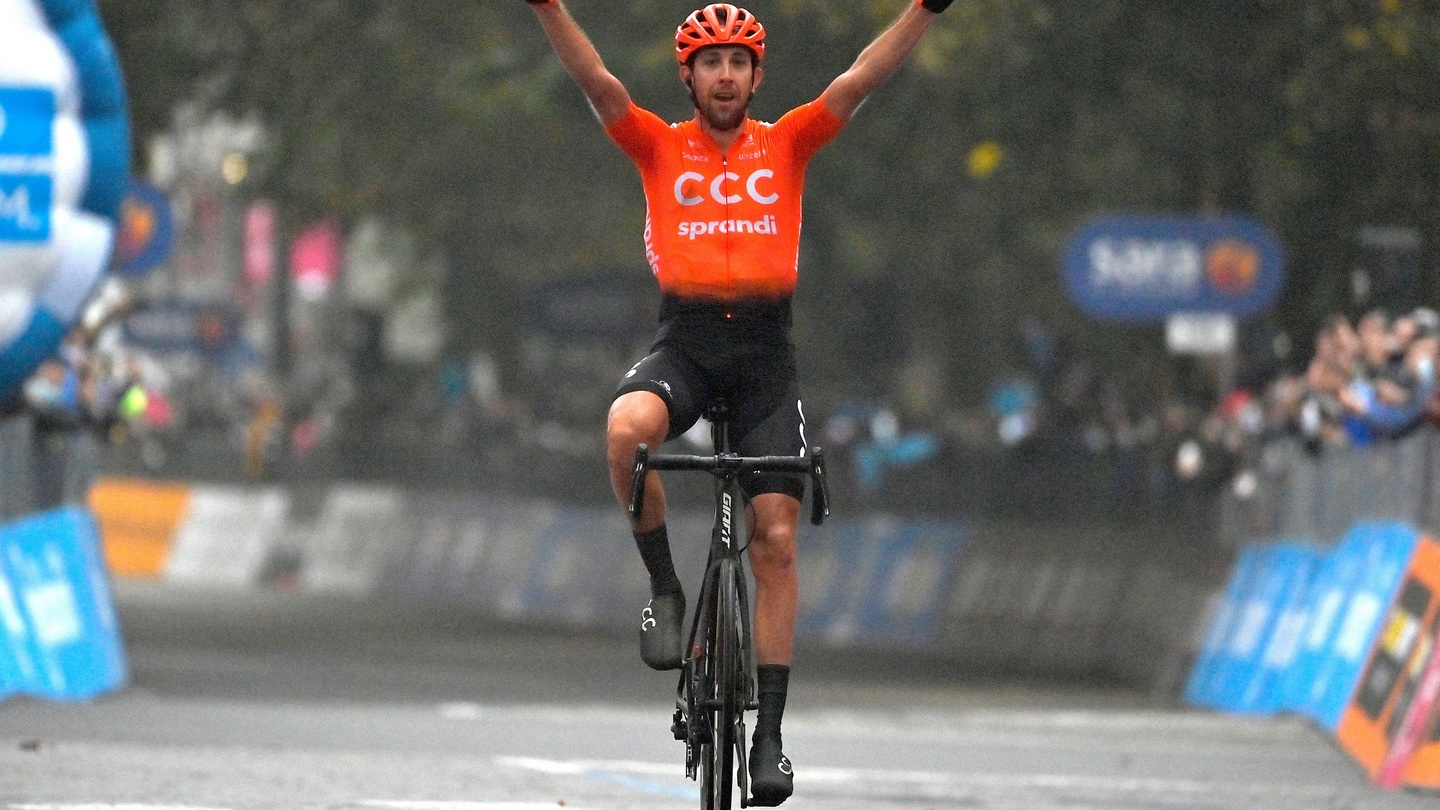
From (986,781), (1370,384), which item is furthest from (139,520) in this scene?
(986,781)

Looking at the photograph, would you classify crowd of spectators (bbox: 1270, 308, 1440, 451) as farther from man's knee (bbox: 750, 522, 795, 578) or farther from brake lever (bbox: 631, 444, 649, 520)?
brake lever (bbox: 631, 444, 649, 520)

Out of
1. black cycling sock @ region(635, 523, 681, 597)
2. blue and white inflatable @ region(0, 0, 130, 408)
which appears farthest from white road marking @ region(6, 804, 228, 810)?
blue and white inflatable @ region(0, 0, 130, 408)

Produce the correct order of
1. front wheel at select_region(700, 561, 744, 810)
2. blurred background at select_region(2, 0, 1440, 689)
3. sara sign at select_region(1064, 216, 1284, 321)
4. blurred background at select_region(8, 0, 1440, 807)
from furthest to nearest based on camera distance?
sara sign at select_region(1064, 216, 1284, 321) → blurred background at select_region(2, 0, 1440, 689) → blurred background at select_region(8, 0, 1440, 807) → front wheel at select_region(700, 561, 744, 810)

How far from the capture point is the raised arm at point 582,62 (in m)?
9.47

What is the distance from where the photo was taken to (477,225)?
3991 centimetres

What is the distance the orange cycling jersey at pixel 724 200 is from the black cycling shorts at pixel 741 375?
0.08m

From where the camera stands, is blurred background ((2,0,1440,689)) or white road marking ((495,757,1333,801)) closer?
white road marking ((495,757,1333,801))

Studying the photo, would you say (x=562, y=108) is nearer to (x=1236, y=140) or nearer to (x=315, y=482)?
(x=315, y=482)

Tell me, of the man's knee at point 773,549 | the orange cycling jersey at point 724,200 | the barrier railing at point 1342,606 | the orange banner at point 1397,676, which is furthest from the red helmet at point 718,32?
the orange banner at point 1397,676

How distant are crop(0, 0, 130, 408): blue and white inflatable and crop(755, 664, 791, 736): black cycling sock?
220 inches

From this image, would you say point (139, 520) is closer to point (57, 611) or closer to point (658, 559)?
point (57, 611)

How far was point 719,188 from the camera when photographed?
9.66 metres

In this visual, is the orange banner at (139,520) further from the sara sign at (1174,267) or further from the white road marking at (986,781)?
the white road marking at (986,781)

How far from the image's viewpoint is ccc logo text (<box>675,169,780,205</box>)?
966cm
